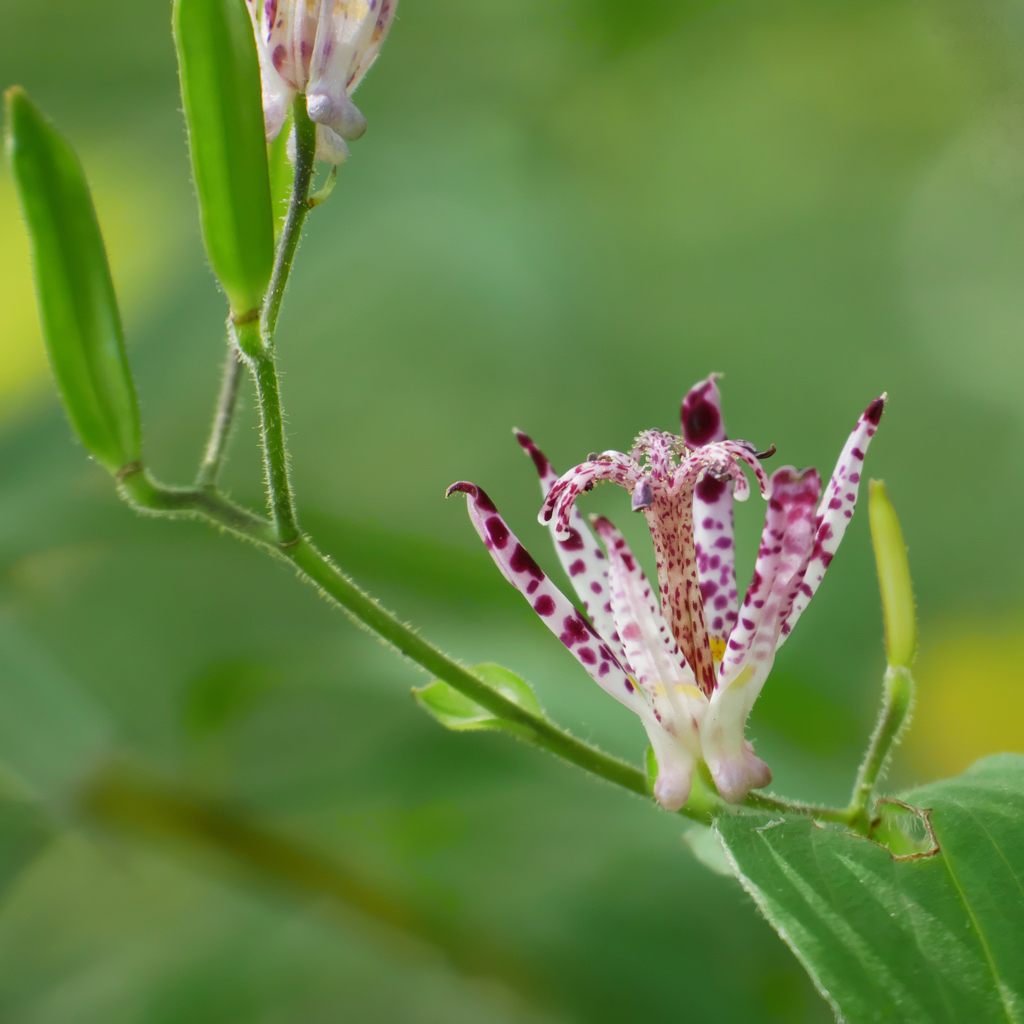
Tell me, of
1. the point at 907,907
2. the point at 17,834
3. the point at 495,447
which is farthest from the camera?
the point at 495,447

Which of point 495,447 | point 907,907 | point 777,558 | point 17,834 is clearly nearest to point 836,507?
point 777,558

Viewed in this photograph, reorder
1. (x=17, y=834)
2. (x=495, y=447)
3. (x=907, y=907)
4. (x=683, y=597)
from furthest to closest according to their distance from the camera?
(x=495, y=447) < (x=17, y=834) < (x=683, y=597) < (x=907, y=907)

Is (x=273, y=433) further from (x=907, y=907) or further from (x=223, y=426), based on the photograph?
(x=907, y=907)

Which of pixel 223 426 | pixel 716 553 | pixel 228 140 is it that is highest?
pixel 228 140

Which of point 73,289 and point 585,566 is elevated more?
point 73,289

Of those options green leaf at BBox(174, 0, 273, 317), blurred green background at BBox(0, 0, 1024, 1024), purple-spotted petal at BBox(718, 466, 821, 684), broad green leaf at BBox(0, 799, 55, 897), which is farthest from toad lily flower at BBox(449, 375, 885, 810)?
broad green leaf at BBox(0, 799, 55, 897)

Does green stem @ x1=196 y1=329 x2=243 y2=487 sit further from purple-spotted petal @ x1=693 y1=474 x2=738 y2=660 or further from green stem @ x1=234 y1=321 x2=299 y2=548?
purple-spotted petal @ x1=693 y1=474 x2=738 y2=660

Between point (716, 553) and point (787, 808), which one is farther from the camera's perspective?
point (716, 553)
